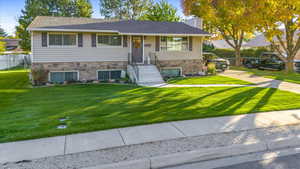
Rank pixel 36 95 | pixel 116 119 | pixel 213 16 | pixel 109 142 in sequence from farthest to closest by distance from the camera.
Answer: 1. pixel 213 16
2. pixel 36 95
3. pixel 116 119
4. pixel 109 142

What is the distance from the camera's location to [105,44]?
17.1 metres

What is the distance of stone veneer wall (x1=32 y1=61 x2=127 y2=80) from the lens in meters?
15.9

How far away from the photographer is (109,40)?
17203mm

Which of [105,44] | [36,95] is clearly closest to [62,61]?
[105,44]

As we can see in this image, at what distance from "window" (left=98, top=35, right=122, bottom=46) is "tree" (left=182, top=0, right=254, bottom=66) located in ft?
26.7

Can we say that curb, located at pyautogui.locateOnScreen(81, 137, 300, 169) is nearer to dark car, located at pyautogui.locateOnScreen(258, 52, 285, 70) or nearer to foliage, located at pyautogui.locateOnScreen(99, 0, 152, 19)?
dark car, located at pyautogui.locateOnScreen(258, 52, 285, 70)

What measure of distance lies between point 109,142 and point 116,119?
1.74 metres

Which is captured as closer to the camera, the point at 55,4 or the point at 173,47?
the point at 173,47

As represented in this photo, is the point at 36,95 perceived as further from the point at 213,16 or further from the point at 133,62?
the point at 213,16

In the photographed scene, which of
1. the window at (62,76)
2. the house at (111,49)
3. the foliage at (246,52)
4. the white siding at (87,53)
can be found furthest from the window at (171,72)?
the foliage at (246,52)

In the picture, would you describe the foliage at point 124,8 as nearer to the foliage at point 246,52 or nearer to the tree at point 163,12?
the tree at point 163,12

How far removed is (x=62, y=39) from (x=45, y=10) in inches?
1017

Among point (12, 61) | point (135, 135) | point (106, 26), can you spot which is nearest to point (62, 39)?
point (106, 26)

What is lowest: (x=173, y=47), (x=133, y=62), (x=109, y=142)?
(x=109, y=142)
